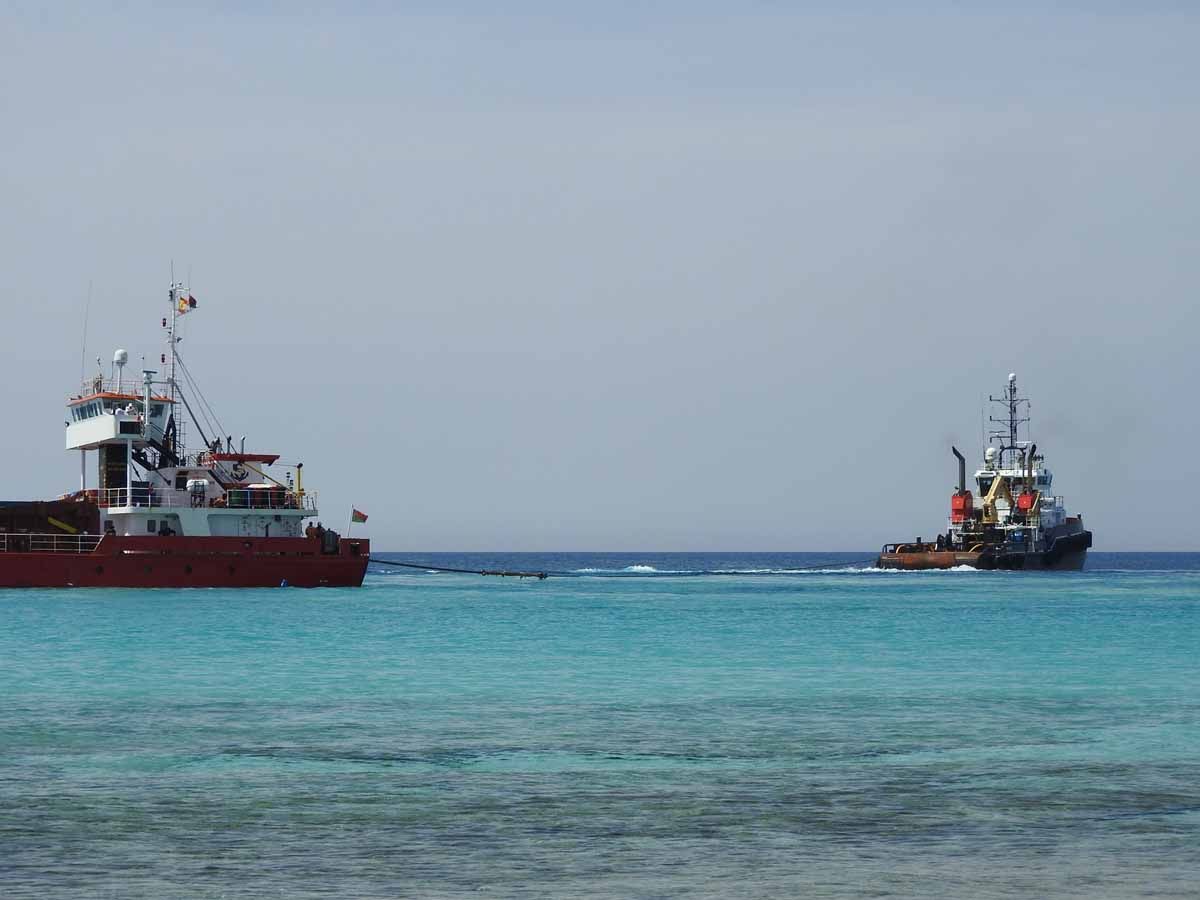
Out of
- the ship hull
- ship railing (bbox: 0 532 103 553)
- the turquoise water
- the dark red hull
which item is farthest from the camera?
the ship hull

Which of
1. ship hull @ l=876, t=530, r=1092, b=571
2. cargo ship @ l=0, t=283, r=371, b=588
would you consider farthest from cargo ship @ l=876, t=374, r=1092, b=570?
cargo ship @ l=0, t=283, r=371, b=588

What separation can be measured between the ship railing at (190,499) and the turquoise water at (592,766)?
2585 cm

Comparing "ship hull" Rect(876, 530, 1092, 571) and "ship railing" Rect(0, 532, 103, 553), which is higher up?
"ship railing" Rect(0, 532, 103, 553)

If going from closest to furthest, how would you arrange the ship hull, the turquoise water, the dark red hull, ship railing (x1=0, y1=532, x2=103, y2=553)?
the turquoise water
the dark red hull
ship railing (x1=0, y1=532, x2=103, y2=553)
the ship hull

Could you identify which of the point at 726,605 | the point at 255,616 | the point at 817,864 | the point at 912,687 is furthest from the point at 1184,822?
the point at 726,605

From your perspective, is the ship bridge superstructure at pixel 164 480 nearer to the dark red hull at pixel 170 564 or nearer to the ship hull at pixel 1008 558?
the dark red hull at pixel 170 564

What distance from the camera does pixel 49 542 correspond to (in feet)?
246

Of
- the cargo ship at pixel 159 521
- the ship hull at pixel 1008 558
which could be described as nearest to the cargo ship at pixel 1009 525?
the ship hull at pixel 1008 558

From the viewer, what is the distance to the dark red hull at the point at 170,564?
72.5 meters

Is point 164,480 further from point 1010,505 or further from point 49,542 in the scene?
point 1010,505

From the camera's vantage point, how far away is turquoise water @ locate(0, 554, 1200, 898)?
15.6 meters

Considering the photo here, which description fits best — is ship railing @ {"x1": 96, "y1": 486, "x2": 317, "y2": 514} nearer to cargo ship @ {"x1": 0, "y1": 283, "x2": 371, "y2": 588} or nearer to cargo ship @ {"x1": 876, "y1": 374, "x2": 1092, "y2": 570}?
cargo ship @ {"x1": 0, "y1": 283, "x2": 371, "y2": 588}

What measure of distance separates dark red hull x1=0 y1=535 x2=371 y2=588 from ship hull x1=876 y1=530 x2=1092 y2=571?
70.0 m

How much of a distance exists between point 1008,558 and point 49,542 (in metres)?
80.8
